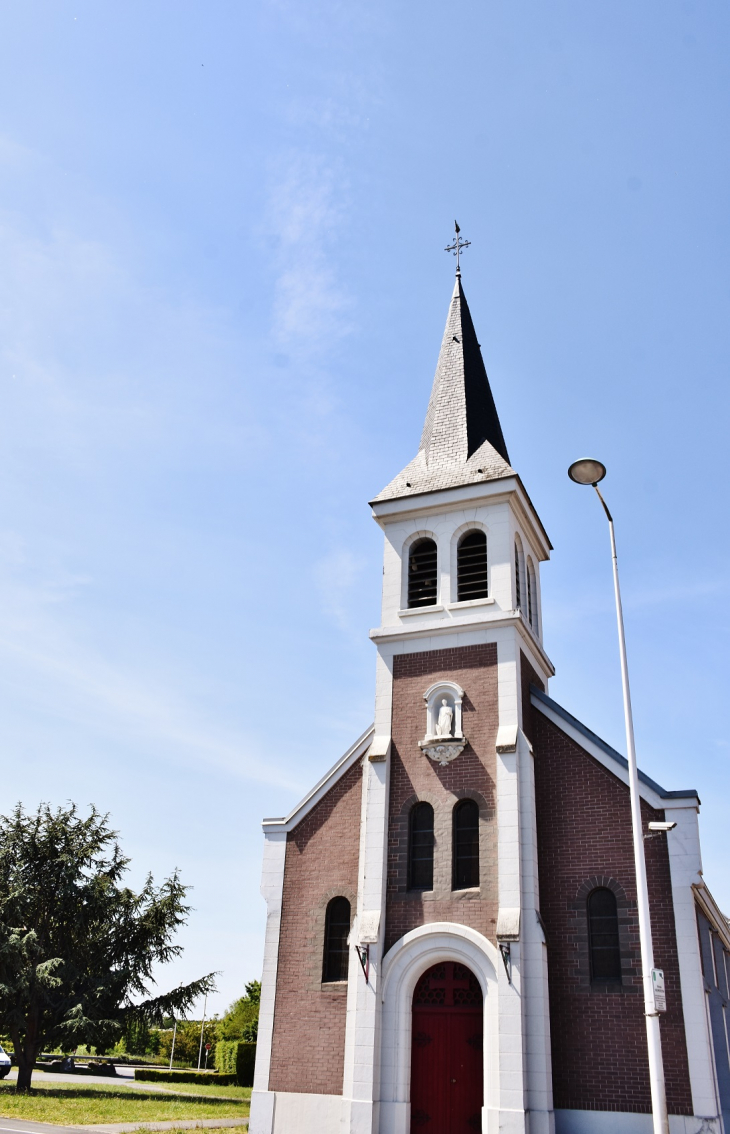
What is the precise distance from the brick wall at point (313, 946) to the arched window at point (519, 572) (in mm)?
5903

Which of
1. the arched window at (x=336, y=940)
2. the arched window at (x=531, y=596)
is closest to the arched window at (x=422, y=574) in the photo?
the arched window at (x=531, y=596)

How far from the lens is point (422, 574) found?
22.6 m

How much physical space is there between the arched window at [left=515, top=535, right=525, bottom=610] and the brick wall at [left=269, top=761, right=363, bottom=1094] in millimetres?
5903

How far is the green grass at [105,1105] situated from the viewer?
21.6 metres

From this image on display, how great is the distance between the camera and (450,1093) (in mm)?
17219

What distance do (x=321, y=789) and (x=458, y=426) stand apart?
435 inches

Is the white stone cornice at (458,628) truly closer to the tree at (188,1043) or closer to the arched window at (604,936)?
the arched window at (604,936)

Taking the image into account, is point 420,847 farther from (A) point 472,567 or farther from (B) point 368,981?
(A) point 472,567

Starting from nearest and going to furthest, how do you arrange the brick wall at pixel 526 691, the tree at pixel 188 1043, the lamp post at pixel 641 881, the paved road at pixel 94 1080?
the lamp post at pixel 641 881, the brick wall at pixel 526 691, the paved road at pixel 94 1080, the tree at pixel 188 1043

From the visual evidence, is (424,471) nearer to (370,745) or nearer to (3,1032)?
(370,745)

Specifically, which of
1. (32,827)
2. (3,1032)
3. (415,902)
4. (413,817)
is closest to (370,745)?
(413,817)

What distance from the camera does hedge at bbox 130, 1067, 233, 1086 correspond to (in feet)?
135

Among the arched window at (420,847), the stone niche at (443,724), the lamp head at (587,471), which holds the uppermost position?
the lamp head at (587,471)

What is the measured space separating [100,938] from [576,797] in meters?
21.5
